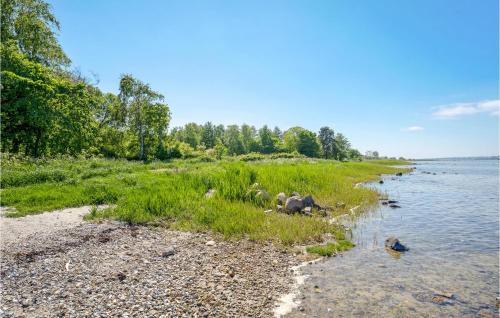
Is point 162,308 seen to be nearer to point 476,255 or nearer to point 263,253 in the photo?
point 263,253

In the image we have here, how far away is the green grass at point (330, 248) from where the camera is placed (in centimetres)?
1063

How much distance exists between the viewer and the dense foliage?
27.4m

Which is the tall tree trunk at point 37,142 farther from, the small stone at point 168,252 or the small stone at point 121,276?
the small stone at point 121,276

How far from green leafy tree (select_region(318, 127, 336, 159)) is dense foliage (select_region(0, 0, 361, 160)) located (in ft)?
252

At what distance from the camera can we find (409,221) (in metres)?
16.5

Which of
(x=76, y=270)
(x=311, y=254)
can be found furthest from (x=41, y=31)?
(x=311, y=254)

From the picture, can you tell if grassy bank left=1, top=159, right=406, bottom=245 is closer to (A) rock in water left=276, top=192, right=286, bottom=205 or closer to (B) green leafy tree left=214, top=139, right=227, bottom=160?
(A) rock in water left=276, top=192, right=286, bottom=205

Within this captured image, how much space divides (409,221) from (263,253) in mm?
10621

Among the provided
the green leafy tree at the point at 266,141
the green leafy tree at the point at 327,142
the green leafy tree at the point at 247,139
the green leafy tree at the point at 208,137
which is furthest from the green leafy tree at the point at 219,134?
the green leafy tree at the point at 327,142

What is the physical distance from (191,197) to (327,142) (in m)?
116

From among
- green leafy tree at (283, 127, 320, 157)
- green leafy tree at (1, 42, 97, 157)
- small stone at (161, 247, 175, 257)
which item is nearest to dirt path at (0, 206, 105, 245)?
small stone at (161, 247, 175, 257)

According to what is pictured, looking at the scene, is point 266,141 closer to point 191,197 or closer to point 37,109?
point 37,109

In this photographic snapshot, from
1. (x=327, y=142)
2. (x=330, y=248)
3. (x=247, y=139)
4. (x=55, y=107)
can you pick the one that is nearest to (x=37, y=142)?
(x=55, y=107)

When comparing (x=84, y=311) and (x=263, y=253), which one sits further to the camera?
(x=263, y=253)
